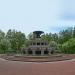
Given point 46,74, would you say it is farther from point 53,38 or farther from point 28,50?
point 53,38

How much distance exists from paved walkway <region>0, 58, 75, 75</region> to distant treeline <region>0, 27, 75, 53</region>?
1897cm

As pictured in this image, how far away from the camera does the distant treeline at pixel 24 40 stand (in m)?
33.2

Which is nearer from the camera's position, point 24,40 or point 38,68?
point 38,68

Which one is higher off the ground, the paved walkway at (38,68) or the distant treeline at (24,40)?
the distant treeline at (24,40)

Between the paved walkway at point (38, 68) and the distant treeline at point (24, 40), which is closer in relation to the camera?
the paved walkway at point (38, 68)

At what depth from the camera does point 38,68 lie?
12.3 m

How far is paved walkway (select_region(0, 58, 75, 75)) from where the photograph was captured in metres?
11.8

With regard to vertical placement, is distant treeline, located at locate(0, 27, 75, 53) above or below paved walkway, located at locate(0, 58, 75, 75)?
above

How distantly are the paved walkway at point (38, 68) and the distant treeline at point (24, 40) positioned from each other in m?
19.0

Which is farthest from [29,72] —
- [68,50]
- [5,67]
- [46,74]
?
[68,50]

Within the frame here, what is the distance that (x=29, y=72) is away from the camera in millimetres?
11836

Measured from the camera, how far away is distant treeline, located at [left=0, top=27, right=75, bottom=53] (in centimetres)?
3325

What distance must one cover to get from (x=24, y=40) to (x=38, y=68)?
26150mm

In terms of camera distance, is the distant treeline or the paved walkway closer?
the paved walkway
